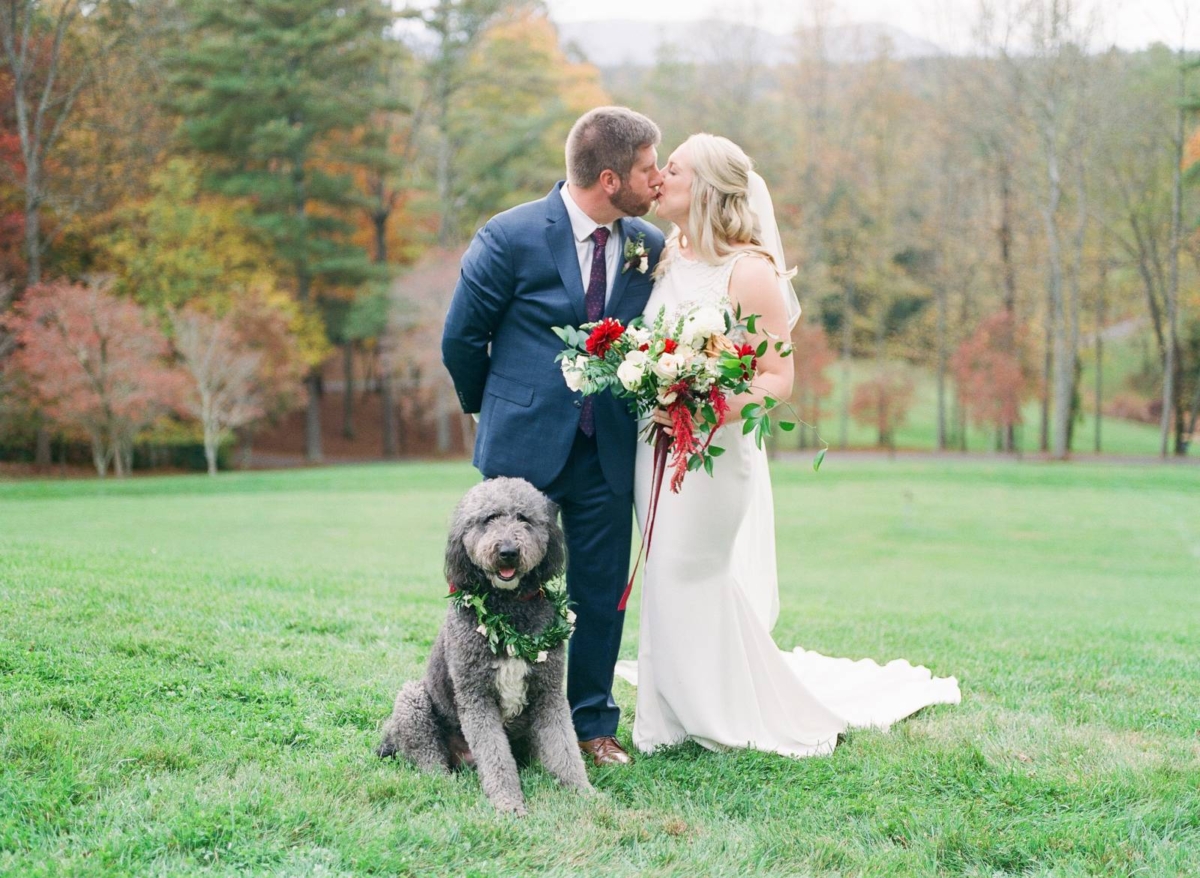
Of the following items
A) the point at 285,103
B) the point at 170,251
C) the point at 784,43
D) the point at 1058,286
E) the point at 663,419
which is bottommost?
the point at 663,419

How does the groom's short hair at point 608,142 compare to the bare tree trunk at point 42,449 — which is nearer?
the groom's short hair at point 608,142

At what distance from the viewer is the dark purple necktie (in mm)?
4259

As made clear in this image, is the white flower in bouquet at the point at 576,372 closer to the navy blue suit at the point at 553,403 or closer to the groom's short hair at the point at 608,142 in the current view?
the navy blue suit at the point at 553,403

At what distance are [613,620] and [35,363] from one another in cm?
2269

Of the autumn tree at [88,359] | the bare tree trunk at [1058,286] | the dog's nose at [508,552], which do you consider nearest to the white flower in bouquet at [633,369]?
the dog's nose at [508,552]

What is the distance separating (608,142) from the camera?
413cm

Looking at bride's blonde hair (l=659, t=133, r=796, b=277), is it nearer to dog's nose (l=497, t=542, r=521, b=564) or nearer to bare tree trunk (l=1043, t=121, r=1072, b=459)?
dog's nose (l=497, t=542, r=521, b=564)

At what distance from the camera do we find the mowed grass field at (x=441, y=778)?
10.8 feet

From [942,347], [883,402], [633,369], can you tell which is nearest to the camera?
[633,369]

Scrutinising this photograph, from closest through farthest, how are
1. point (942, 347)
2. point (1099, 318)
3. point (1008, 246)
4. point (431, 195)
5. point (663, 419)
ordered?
point (663, 419), point (431, 195), point (1008, 246), point (942, 347), point (1099, 318)

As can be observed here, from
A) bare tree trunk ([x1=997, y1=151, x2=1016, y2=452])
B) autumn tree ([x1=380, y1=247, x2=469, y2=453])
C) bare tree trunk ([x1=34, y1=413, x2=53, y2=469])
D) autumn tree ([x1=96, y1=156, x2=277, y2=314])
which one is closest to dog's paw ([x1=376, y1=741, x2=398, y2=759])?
bare tree trunk ([x1=34, y1=413, x2=53, y2=469])

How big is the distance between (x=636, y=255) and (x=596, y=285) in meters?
0.23

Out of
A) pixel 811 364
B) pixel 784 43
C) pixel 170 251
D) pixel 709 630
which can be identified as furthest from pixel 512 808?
pixel 784 43

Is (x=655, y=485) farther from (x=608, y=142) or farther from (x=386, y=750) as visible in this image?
(x=386, y=750)
